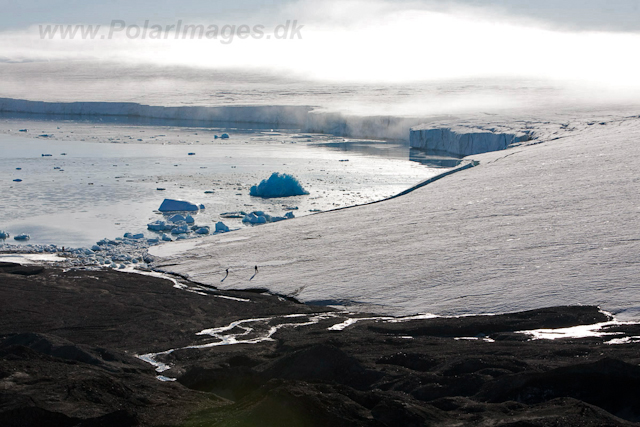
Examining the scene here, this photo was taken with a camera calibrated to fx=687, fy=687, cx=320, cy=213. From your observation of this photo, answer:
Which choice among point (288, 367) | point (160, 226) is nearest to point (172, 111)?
point (160, 226)

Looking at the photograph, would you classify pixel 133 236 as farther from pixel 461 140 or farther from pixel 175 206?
pixel 461 140

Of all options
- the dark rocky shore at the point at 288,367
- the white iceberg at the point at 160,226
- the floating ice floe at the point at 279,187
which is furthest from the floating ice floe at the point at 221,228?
the dark rocky shore at the point at 288,367

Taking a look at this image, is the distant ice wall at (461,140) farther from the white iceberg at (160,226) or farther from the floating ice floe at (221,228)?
the white iceberg at (160,226)

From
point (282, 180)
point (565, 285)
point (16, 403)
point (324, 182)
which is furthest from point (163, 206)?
point (16, 403)

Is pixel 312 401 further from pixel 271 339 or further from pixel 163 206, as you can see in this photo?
pixel 163 206

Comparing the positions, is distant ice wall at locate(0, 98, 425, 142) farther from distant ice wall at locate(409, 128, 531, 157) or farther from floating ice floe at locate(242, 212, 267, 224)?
floating ice floe at locate(242, 212, 267, 224)
